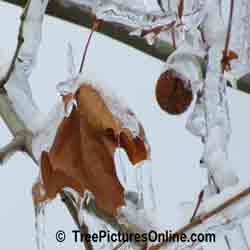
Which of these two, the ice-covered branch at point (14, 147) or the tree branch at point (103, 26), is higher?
the tree branch at point (103, 26)

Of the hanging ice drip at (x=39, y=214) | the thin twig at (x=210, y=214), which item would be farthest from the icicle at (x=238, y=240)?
the hanging ice drip at (x=39, y=214)

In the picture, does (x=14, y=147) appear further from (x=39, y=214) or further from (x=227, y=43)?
(x=227, y=43)

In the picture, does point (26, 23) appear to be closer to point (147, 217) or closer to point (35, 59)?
point (35, 59)

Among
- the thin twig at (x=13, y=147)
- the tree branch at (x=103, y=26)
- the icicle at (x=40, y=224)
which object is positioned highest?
the tree branch at (x=103, y=26)

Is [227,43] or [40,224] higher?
[227,43]

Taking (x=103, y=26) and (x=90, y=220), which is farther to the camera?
(x=103, y=26)

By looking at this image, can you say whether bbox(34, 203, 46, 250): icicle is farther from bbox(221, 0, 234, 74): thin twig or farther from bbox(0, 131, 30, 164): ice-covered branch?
bbox(221, 0, 234, 74): thin twig

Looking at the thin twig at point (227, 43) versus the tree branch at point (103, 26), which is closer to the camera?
the thin twig at point (227, 43)

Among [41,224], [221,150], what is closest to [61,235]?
[41,224]

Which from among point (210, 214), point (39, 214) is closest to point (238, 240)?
point (210, 214)

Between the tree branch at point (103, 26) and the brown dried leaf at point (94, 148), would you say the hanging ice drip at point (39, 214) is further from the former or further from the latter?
the tree branch at point (103, 26)

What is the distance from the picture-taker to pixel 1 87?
614mm

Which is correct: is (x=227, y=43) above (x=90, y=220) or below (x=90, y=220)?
above

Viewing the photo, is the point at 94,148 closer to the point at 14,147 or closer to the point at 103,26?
the point at 14,147
